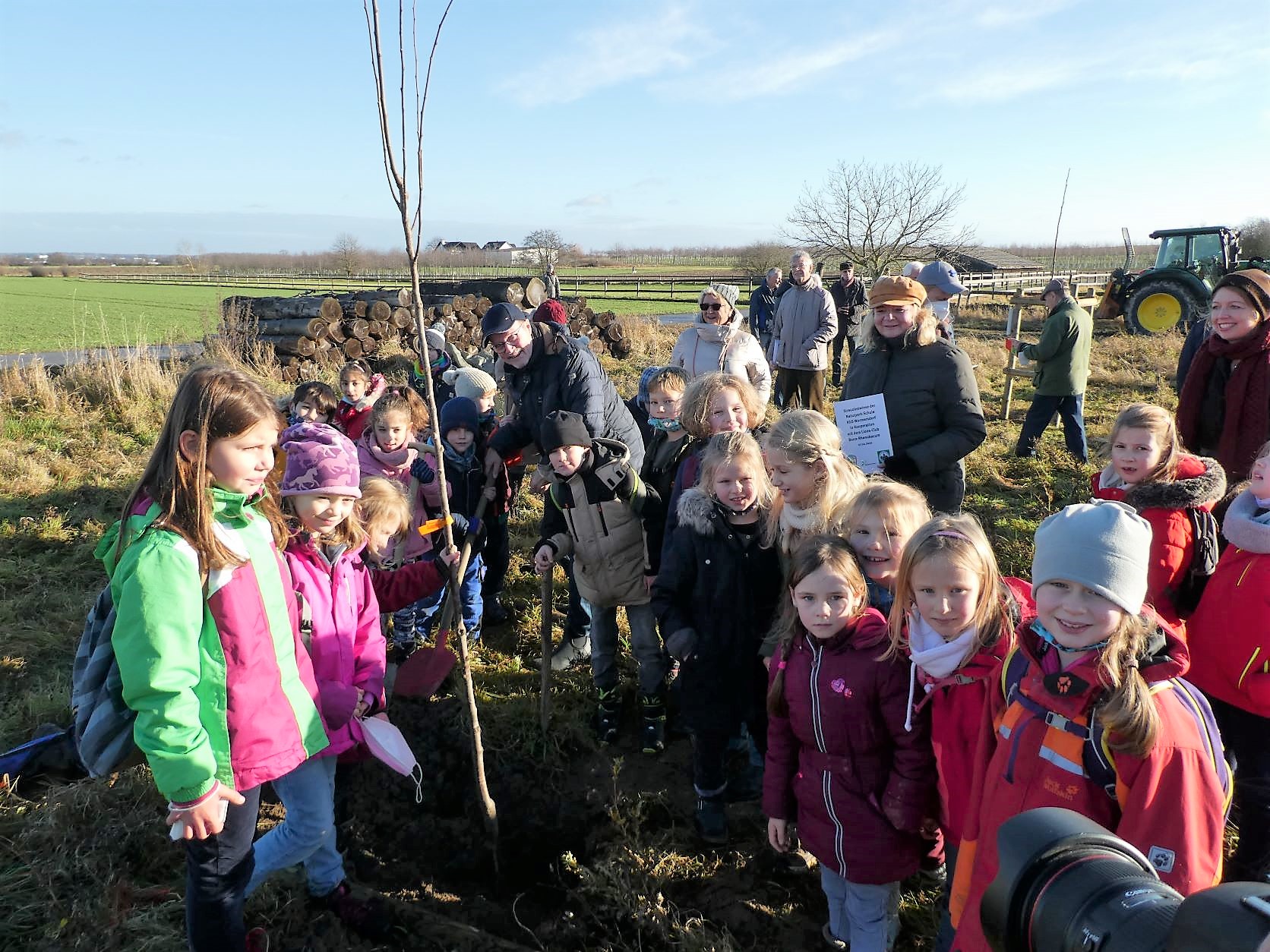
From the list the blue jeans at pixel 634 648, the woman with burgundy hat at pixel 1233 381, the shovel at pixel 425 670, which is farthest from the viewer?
the blue jeans at pixel 634 648

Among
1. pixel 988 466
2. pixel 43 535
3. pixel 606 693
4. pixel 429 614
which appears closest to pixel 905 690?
pixel 606 693

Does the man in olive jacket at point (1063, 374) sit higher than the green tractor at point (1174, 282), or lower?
lower

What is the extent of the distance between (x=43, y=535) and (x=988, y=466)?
7.96 meters

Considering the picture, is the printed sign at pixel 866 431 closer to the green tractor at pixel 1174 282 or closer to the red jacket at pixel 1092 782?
the red jacket at pixel 1092 782

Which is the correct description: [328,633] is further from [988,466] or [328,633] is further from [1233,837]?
[988,466]

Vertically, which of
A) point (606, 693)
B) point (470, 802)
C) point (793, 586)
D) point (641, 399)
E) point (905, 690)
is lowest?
point (470, 802)

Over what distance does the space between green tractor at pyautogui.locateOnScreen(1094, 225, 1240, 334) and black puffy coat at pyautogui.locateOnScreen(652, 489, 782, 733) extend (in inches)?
612

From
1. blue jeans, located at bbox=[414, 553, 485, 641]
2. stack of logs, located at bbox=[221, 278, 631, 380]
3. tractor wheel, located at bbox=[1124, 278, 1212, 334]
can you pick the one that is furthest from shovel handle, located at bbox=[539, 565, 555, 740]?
tractor wheel, located at bbox=[1124, 278, 1212, 334]

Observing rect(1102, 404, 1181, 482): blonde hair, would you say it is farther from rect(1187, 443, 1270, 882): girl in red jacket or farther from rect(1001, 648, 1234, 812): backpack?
rect(1001, 648, 1234, 812): backpack

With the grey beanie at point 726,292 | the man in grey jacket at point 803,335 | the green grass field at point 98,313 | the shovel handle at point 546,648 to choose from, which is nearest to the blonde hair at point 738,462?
the shovel handle at point 546,648

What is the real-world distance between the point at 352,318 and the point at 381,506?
379 inches

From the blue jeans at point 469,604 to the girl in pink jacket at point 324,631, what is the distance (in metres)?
1.50

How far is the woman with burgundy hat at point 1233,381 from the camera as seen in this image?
3.15 m

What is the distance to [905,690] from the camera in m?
2.04
